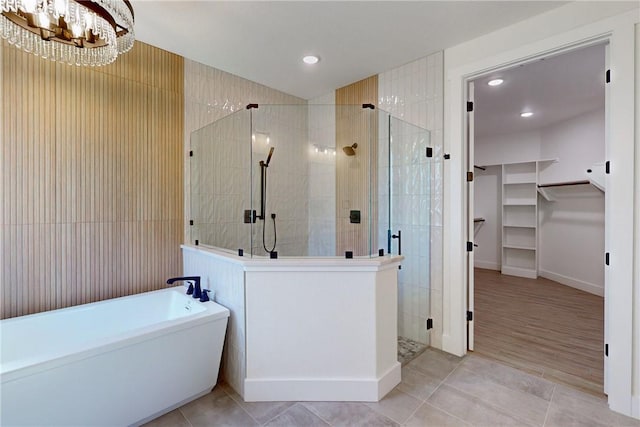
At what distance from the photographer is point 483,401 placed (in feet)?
6.30

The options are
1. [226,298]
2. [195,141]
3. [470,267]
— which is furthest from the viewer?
[195,141]

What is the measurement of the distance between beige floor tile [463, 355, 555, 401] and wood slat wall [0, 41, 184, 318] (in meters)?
2.66

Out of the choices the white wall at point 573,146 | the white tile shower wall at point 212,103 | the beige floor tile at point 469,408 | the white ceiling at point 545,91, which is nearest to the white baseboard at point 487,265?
the white wall at point 573,146

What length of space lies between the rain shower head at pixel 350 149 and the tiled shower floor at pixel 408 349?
69.0 inches

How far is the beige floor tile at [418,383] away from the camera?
2012mm

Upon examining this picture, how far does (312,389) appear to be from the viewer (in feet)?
6.35

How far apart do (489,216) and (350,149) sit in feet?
15.2

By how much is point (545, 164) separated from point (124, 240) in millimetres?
6231

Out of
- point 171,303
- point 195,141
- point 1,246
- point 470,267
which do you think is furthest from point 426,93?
point 1,246

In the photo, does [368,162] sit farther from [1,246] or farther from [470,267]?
[1,246]

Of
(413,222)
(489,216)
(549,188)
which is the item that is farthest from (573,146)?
(413,222)

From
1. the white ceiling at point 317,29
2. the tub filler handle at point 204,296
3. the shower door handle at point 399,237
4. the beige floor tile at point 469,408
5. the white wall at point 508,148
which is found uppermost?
the white ceiling at point 317,29

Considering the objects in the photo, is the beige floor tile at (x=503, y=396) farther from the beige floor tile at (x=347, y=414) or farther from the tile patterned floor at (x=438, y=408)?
the beige floor tile at (x=347, y=414)

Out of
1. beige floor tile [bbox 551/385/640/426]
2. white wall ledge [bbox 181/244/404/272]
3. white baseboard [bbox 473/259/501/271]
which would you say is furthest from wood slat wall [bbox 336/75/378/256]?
white baseboard [bbox 473/259/501/271]
